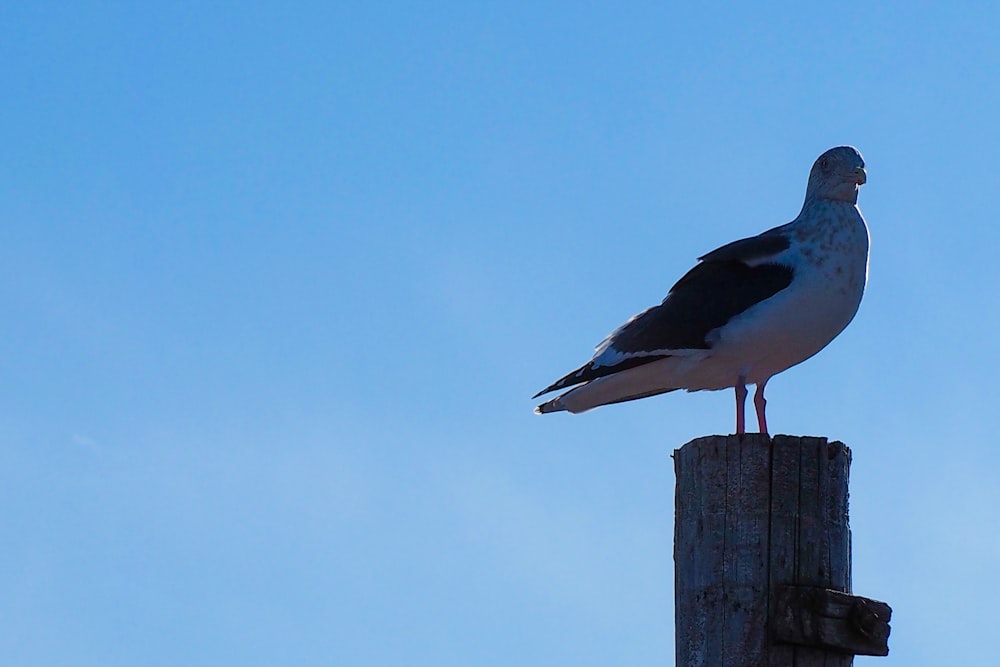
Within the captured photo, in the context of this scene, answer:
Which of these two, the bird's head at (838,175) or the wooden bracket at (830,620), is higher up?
→ the bird's head at (838,175)

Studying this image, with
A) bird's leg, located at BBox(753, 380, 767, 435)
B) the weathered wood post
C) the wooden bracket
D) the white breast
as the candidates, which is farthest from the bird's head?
the wooden bracket

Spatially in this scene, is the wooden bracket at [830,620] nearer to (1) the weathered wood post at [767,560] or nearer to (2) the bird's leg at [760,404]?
(1) the weathered wood post at [767,560]

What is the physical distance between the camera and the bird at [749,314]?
27.5 ft

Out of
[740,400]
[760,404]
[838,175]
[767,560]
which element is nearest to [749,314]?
[740,400]

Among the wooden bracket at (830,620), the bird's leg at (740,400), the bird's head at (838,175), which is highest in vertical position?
the bird's head at (838,175)

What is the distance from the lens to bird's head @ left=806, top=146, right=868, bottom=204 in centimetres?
896

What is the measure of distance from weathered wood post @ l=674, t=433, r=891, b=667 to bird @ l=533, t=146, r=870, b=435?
311 centimetres

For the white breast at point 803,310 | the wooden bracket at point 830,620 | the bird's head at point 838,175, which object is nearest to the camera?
the wooden bracket at point 830,620

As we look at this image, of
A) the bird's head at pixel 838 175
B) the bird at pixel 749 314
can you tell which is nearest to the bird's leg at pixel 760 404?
the bird at pixel 749 314

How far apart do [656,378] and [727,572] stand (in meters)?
3.82

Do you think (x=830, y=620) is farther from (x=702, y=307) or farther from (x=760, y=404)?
(x=760, y=404)

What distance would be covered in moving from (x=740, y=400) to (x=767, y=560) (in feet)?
11.9

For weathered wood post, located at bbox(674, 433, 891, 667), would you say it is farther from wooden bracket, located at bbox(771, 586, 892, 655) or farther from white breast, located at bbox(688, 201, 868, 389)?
white breast, located at bbox(688, 201, 868, 389)

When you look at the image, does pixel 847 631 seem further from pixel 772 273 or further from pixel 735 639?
pixel 772 273
